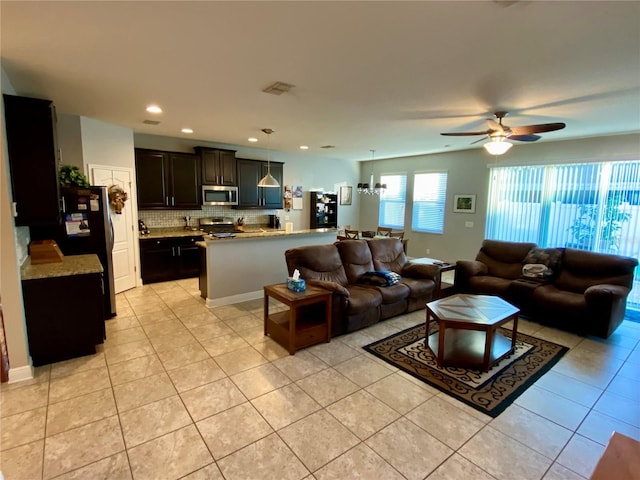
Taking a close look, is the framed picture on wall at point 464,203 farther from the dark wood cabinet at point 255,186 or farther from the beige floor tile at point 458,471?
the beige floor tile at point 458,471

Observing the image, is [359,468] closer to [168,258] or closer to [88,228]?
[88,228]

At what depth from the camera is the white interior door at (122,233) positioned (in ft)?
16.2

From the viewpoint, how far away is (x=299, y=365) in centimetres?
308

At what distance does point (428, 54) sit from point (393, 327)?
117 inches

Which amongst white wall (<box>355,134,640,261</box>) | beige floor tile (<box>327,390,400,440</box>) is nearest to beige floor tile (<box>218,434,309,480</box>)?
beige floor tile (<box>327,390,400,440</box>)

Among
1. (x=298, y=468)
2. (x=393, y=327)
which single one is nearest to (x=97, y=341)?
(x=298, y=468)

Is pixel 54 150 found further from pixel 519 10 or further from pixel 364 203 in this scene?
pixel 364 203

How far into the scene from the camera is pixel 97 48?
2.33 m

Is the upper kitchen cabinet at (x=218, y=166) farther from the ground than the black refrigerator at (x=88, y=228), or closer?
farther from the ground

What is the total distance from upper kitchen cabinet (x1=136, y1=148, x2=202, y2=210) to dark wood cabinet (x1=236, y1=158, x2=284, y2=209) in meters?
0.91

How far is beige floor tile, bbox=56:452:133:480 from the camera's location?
184 cm

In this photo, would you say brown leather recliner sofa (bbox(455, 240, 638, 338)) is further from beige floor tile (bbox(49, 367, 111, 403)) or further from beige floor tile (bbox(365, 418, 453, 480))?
beige floor tile (bbox(49, 367, 111, 403))

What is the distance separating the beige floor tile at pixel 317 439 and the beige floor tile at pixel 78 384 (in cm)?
171

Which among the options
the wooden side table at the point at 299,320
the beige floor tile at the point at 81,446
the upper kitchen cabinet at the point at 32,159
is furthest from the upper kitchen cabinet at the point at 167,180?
the beige floor tile at the point at 81,446
